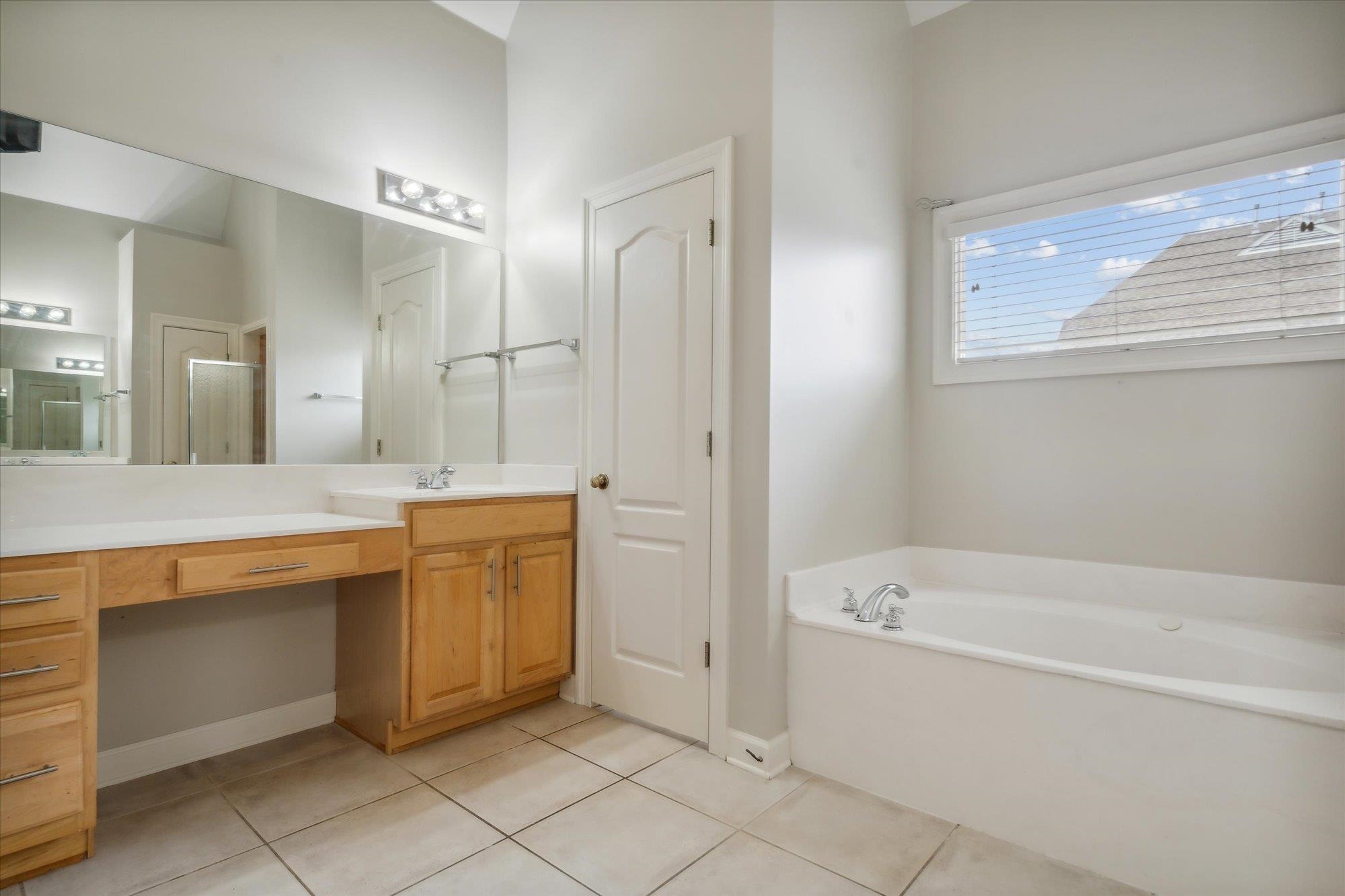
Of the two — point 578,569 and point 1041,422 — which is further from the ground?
point 1041,422

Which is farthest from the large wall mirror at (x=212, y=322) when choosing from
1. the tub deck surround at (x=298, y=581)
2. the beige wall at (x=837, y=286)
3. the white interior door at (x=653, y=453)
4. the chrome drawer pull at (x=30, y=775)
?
the beige wall at (x=837, y=286)

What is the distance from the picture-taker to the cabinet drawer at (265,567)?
1814 millimetres

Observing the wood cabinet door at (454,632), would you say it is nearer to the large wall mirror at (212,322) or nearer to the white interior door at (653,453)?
the white interior door at (653,453)

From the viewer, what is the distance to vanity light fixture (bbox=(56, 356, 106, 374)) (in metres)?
1.97

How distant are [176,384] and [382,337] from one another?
73 centimetres

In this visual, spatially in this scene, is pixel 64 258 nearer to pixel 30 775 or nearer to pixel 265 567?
pixel 265 567

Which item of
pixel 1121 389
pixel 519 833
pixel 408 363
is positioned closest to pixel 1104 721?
pixel 1121 389

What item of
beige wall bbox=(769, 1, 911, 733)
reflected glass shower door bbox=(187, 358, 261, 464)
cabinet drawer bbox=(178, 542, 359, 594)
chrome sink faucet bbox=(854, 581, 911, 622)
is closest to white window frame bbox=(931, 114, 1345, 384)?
beige wall bbox=(769, 1, 911, 733)

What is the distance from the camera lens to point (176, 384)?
216 cm

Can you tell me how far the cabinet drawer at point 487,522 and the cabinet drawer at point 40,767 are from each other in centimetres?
94

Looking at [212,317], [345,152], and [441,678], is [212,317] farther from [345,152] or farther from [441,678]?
[441,678]

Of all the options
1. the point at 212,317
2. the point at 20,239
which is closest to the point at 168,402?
the point at 212,317

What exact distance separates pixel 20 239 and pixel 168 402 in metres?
0.56

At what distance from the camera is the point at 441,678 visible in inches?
91.2
